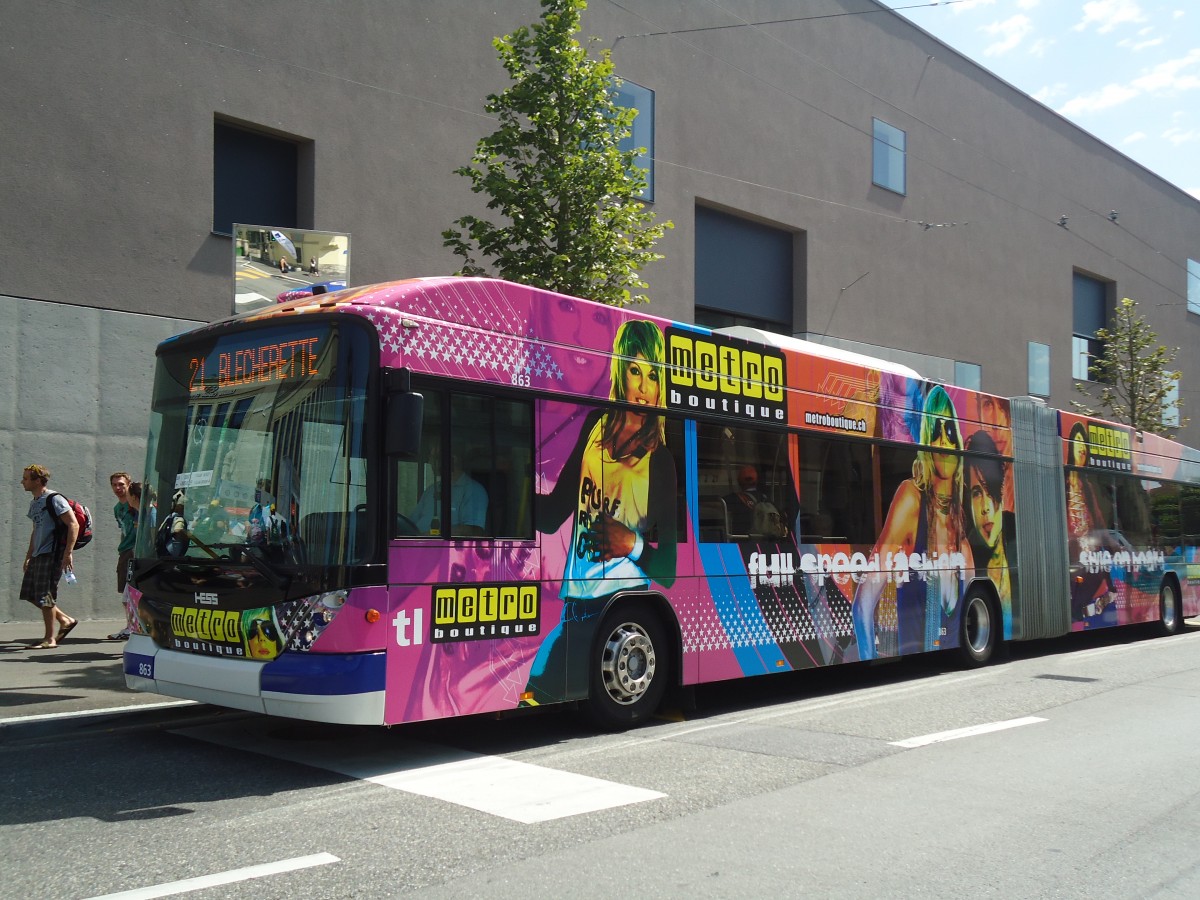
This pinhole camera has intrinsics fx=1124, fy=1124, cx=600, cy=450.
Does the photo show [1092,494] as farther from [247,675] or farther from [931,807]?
[247,675]

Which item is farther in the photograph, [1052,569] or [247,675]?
[1052,569]

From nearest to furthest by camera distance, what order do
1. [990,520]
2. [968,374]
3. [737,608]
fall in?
[737,608]
[990,520]
[968,374]

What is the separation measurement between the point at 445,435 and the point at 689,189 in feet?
48.3

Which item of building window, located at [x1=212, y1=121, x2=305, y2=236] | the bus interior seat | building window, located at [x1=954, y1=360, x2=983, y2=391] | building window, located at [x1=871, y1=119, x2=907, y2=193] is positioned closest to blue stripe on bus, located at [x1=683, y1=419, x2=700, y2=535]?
the bus interior seat

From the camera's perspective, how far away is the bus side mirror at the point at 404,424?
632 cm

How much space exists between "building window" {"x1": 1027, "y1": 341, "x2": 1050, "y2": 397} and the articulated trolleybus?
846 inches

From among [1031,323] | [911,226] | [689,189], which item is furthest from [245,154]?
[1031,323]

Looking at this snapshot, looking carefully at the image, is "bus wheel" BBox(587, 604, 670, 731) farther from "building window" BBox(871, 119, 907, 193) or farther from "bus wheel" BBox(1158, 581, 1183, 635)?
"building window" BBox(871, 119, 907, 193)

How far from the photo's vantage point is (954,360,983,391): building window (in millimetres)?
27766

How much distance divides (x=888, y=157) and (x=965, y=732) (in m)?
20.2

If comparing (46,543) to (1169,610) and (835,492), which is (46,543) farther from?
(1169,610)

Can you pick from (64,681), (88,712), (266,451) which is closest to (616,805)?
(266,451)

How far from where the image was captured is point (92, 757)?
23.0ft

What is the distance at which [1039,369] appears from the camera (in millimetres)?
31250
